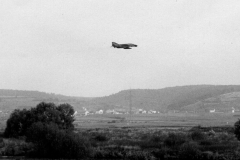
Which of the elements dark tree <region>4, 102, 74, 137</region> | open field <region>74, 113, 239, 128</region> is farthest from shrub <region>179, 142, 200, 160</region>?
open field <region>74, 113, 239, 128</region>

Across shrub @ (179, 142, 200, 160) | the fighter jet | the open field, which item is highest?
the fighter jet

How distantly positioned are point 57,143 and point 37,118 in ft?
83.3

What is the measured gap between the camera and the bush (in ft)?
134

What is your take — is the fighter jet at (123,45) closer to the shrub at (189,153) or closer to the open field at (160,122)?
the shrub at (189,153)

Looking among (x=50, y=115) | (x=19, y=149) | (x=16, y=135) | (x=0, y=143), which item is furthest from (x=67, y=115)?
(x=19, y=149)

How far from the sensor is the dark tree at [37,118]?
6644cm

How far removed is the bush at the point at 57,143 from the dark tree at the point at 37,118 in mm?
22129

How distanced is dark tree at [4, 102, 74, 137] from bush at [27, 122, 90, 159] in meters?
22.1

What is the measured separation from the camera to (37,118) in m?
66.2

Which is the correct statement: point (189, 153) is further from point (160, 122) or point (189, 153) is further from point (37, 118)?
point (160, 122)

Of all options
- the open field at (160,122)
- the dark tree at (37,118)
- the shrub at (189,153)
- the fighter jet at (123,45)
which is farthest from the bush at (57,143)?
the open field at (160,122)

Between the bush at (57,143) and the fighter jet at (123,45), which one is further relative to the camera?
the bush at (57,143)

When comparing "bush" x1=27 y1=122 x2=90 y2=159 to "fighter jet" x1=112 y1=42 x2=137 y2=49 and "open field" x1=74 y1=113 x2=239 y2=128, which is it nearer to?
"fighter jet" x1=112 y1=42 x2=137 y2=49

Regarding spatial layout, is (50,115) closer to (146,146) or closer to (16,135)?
(16,135)
